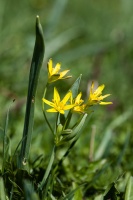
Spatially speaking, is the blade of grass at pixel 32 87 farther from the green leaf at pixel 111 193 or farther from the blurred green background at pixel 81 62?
the blurred green background at pixel 81 62

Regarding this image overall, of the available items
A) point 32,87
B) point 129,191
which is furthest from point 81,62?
point 32,87

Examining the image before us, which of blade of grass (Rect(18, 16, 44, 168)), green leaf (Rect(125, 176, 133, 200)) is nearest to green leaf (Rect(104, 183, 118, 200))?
green leaf (Rect(125, 176, 133, 200))

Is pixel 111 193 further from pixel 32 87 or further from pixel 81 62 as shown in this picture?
pixel 81 62

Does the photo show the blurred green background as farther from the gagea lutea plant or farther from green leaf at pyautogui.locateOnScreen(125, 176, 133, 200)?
the gagea lutea plant

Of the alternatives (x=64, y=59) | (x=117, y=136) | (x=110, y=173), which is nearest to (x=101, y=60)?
(x=64, y=59)

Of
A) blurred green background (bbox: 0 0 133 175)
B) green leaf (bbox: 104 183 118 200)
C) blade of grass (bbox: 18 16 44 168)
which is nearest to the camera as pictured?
blade of grass (bbox: 18 16 44 168)
